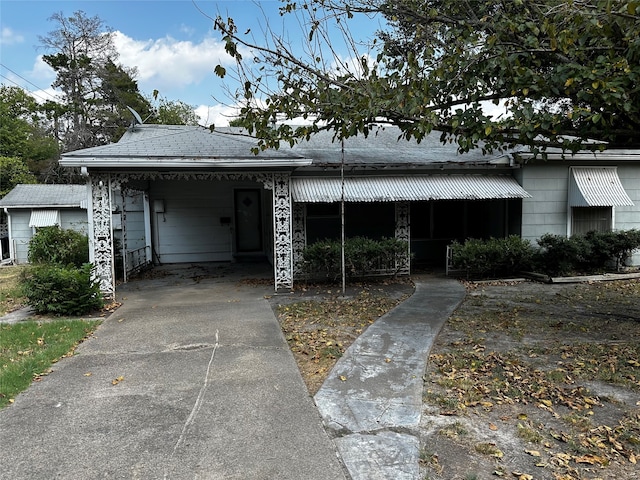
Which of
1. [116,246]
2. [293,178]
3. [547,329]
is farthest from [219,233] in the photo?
[547,329]

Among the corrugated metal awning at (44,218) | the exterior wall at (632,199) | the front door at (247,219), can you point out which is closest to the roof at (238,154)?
the front door at (247,219)

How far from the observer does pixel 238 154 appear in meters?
8.74

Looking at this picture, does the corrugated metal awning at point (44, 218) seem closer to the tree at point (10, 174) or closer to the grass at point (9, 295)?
the grass at point (9, 295)

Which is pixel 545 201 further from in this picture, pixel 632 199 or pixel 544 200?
pixel 632 199

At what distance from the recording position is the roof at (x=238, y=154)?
8.16 m

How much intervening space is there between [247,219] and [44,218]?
9.23m

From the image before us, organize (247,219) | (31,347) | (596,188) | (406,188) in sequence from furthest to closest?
(247,219) < (596,188) < (406,188) < (31,347)

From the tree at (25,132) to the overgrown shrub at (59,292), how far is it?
26.5 metres

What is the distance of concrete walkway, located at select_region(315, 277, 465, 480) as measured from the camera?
302 cm

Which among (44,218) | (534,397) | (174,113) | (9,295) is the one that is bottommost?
(534,397)

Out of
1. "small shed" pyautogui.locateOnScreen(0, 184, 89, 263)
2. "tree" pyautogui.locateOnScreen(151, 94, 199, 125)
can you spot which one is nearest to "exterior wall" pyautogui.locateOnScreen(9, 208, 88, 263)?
"small shed" pyautogui.locateOnScreen(0, 184, 89, 263)

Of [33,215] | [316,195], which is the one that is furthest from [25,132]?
[316,195]

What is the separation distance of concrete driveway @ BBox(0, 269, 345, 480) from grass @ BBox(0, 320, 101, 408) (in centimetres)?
17

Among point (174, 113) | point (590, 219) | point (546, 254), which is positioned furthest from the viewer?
point (174, 113)
